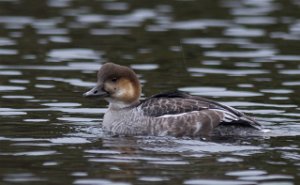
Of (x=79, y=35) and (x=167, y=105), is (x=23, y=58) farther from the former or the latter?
(x=167, y=105)

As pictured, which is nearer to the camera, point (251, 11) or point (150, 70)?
point (150, 70)

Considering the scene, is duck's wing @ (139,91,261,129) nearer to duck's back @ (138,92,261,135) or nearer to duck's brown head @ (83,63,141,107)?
duck's back @ (138,92,261,135)

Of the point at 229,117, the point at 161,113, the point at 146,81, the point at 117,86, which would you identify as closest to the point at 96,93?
the point at 117,86

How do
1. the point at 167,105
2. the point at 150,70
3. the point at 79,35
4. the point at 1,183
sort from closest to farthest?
1. the point at 1,183
2. the point at 167,105
3. the point at 150,70
4. the point at 79,35

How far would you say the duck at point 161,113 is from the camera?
14.5 meters

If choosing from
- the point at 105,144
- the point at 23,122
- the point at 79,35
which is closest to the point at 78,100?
the point at 23,122

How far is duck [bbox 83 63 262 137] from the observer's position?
14484 millimetres

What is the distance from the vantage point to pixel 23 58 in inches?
795

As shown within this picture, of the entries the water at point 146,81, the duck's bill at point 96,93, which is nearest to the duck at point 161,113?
the duck's bill at point 96,93

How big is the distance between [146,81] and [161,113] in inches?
150

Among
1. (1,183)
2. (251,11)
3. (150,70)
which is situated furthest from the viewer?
(251,11)

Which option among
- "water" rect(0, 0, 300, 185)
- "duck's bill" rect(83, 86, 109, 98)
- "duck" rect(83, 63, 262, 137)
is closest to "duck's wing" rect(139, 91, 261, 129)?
"duck" rect(83, 63, 262, 137)

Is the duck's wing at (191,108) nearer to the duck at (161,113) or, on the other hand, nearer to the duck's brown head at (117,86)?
the duck at (161,113)

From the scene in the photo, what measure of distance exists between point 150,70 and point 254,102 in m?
3.05
